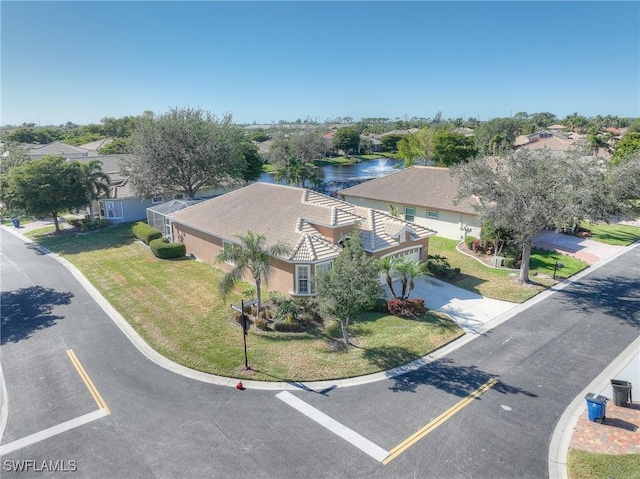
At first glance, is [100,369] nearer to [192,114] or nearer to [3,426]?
[3,426]

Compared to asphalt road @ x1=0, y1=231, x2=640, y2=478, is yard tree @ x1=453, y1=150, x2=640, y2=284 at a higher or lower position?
higher

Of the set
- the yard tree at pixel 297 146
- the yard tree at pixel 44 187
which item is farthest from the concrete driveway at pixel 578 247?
the yard tree at pixel 297 146

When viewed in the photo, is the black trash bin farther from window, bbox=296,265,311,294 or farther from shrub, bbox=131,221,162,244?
shrub, bbox=131,221,162,244

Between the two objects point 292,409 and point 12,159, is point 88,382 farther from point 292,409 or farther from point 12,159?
point 12,159

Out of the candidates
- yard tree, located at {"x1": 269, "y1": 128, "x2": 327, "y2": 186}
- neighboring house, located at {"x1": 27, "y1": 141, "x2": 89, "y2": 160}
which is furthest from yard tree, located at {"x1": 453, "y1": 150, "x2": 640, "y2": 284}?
neighboring house, located at {"x1": 27, "y1": 141, "x2": 89, "y2": 160}

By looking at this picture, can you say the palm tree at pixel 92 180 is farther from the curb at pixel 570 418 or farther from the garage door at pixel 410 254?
the curb at pixel 570 418

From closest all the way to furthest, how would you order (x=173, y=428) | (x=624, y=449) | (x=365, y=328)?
(x=624, y=449) < (x=173, y=428) < (x=365, y=328)

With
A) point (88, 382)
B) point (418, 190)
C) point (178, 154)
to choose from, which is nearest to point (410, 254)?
point (418, 190)

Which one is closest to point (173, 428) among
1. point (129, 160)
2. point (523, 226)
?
point (523, 226)
